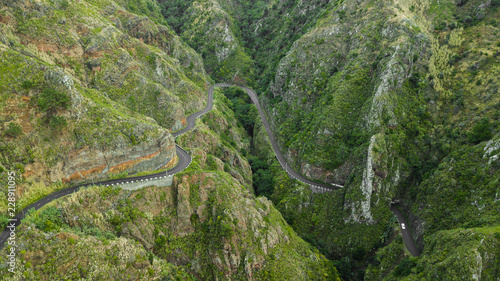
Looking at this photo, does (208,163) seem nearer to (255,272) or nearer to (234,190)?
(234,190)

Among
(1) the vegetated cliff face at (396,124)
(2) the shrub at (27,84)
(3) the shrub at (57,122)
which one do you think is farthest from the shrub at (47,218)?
(1) the vegetated cliff face at (396,124)

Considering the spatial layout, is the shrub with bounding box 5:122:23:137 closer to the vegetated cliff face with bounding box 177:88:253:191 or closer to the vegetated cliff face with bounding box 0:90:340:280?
the vegetated cliff face with bounding box 0:90:340:280

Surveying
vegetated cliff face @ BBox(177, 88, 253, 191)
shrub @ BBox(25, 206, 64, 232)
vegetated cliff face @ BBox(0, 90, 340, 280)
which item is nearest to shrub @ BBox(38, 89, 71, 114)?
vegetated cliff face @ BBox(0, 90, 340, 280)

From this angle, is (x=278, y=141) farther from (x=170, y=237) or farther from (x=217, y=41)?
(x=217, y=41)

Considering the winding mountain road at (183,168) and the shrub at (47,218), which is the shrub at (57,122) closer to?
the winding mountain road at (183,168)

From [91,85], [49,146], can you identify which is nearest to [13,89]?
[49,146]

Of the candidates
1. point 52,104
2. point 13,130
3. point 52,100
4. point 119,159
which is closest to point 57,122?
point 52,104
